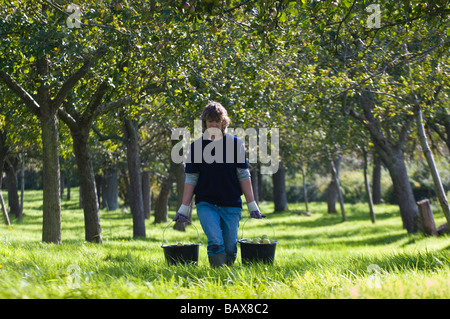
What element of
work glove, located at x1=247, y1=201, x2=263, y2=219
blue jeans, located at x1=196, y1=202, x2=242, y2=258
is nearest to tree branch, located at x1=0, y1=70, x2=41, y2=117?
blue jeans, located at x1=196, y1=202, x2=242, y2=258

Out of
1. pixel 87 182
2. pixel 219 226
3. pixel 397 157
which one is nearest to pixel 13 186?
pixel 87 182

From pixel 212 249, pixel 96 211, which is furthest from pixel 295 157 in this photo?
pixel 212 249

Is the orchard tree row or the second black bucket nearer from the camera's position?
the second black bucket

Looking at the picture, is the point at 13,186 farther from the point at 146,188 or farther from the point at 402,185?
the point at 402,185

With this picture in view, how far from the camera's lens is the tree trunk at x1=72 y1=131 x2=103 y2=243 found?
410 inches

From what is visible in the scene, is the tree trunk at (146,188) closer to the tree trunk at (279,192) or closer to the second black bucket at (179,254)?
the tree trunk at (279,192)

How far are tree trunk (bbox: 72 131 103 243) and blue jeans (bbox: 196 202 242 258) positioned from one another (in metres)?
5.82

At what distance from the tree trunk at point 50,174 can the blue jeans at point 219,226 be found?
5094mm

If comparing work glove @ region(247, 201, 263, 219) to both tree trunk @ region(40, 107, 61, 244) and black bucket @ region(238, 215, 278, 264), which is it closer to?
black bucket @ region(238, 215, 278, 264)

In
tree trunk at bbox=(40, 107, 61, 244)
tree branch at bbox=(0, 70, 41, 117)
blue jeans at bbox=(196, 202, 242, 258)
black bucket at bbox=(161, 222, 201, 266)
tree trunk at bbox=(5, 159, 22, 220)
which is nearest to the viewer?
blue jeans at bbox=(196, 202, 242, 258)
